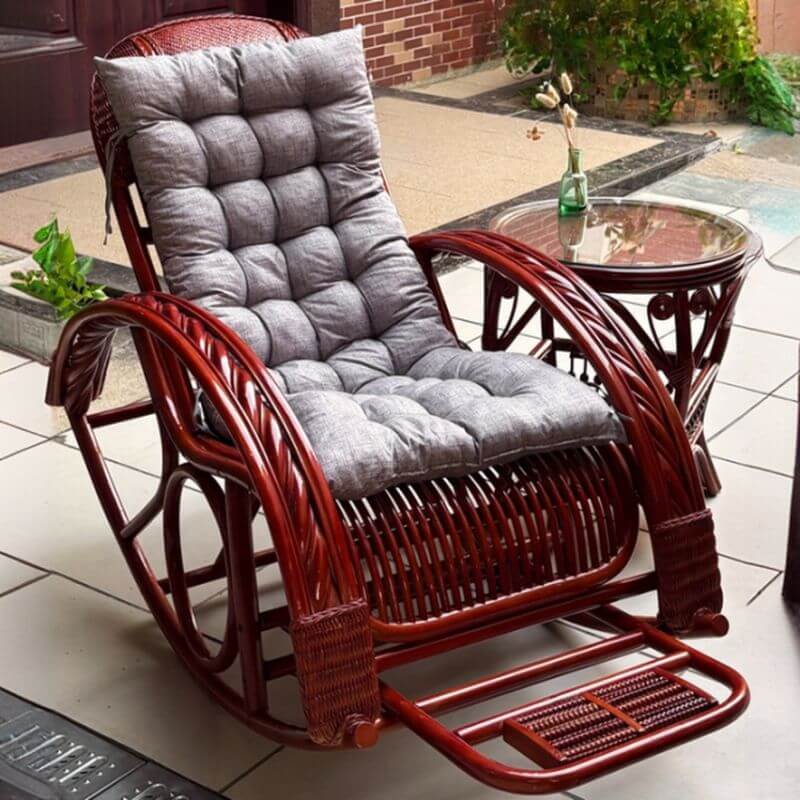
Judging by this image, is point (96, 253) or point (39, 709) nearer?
point (39, 709)

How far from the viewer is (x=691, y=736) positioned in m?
1.98

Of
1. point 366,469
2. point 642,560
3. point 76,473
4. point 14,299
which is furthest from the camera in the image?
point 14,299

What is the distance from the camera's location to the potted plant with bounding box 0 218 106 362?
3773 mm

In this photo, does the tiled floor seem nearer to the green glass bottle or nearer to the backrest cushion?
the backrest cushion

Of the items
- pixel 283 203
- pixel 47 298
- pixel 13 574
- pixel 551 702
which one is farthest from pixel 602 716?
pixel 47 298

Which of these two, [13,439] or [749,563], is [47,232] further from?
[749,563]

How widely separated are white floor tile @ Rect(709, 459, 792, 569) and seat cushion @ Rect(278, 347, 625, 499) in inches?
28.2

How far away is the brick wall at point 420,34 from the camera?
6836 mm

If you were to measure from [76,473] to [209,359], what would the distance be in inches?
46.4

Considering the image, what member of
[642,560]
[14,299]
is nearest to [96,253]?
[14,299]

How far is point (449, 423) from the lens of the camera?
2238 mm

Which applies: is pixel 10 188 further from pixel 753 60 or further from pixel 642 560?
pixel 753 60

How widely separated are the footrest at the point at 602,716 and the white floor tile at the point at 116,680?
0.52 m

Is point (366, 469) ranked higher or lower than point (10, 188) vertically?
higher
